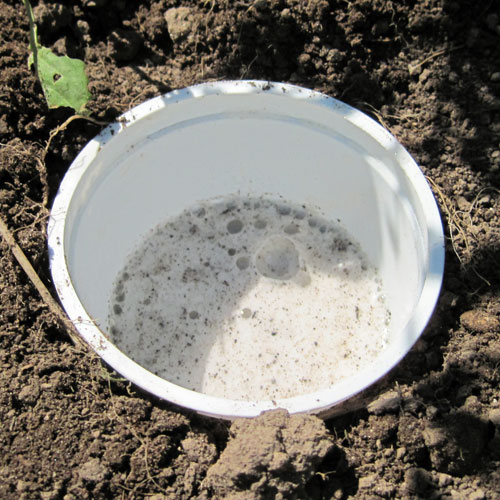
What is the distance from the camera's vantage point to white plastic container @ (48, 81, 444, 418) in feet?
5.78

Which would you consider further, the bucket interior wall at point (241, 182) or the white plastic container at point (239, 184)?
the bucket interior wall at point (241, 182)

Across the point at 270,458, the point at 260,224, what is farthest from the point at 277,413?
the point at 260,224

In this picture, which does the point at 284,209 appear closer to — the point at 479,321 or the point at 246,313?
the point at 246,313

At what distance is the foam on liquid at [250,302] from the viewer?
81.7 inches

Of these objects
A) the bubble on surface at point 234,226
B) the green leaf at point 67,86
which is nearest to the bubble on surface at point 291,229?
the bubble on surface at point 234,226

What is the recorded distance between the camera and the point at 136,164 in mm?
2055

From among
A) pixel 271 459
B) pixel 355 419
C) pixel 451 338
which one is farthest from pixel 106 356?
pixel 451 338

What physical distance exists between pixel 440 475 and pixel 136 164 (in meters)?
1.20

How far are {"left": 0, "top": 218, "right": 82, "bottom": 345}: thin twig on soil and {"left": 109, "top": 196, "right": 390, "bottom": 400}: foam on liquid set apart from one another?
0.38 m

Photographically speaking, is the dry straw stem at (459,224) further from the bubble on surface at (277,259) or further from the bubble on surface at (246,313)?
the bubble on surface at (246,313)

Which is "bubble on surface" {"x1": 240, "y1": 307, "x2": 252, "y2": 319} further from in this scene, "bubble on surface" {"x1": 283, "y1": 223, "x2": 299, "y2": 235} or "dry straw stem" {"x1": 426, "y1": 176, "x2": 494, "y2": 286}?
"dry straw stem" {"x1": 426, "y1": 176, "x2": 494, "y2": 286}

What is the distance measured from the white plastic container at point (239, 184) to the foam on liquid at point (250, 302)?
0.05 metres

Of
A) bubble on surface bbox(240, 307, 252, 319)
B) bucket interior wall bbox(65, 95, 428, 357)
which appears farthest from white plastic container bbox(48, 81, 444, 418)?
bubble on surface bbox(240, 307, 252, 319)

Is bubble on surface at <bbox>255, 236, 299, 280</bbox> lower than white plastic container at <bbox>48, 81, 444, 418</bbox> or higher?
lower
